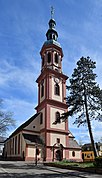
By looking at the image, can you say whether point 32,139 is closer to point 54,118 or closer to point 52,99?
point 54,118

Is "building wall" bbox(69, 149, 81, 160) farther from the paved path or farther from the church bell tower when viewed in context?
the paved path

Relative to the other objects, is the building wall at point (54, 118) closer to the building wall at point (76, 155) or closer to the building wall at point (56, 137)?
the building wall at point (56, 137)

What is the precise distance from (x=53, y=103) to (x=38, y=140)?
728 centimetres

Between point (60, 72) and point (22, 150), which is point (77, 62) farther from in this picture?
point (22, 150)

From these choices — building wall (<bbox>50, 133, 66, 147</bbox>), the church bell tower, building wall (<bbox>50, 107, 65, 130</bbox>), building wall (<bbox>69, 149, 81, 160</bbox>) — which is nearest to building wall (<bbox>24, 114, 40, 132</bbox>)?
the church bell tower

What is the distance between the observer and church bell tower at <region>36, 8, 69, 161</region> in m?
35.9

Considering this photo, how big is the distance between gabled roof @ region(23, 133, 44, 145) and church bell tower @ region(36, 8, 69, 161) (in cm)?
86

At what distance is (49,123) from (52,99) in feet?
15.4

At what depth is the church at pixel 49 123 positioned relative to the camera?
115 feet

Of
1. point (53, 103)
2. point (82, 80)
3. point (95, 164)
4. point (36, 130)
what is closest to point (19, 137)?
point (36, 130)

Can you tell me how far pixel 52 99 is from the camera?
3841 centimetres

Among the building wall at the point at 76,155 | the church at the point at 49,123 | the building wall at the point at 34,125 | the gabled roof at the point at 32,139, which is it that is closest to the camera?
the church at the point at 49,123

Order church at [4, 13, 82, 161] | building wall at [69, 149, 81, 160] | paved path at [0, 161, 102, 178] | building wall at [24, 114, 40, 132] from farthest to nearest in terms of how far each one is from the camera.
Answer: building wall at [69, 149, 81, 160], building wall at [24, 114, 40, 132], church at [4, 13, 82, 161], paved path at [0, 161, 102, 178]

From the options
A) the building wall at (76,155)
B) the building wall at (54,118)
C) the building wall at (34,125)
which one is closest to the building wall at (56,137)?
the building wall at (54,118)
